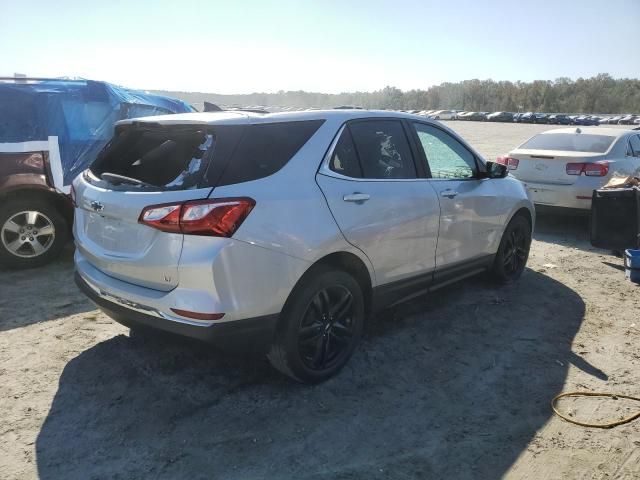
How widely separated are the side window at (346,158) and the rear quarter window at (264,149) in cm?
23

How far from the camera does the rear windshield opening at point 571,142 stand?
8164mm

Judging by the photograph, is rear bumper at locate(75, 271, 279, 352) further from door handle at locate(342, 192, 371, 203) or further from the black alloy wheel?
door handle at locate(342, 192, 371, 203)

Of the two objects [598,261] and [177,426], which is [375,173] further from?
[598,261]

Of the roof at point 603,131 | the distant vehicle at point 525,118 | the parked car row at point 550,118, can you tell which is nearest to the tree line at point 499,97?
the parked car row at point 550,118

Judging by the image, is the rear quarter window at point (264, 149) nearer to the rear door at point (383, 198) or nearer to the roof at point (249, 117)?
the roof at point (249, 117)

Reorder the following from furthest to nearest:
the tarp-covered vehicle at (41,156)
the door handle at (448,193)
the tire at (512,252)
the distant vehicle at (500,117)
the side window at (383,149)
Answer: the distant vehicle at (500,117) → the tarp-covered vehicle at (41,156) → the tire at (512,252) → the door handle at (448,193) → the side window at (383,149)

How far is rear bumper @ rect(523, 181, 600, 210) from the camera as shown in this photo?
7.68 m

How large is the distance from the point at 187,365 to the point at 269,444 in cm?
109

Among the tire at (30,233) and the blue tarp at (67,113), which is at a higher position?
the blue tarp at (67,113)

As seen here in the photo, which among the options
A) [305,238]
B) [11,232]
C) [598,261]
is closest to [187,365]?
[305,238]

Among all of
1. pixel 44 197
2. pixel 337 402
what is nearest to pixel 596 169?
pixel 337 402

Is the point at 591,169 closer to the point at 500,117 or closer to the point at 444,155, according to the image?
the point at 444,155

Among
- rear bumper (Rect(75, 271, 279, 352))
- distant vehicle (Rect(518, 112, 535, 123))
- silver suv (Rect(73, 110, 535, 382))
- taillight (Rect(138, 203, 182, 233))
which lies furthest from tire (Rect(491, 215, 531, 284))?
distant vehicle (Rect(518, 112, 535, 123))

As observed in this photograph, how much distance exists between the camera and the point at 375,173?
3.78 m
